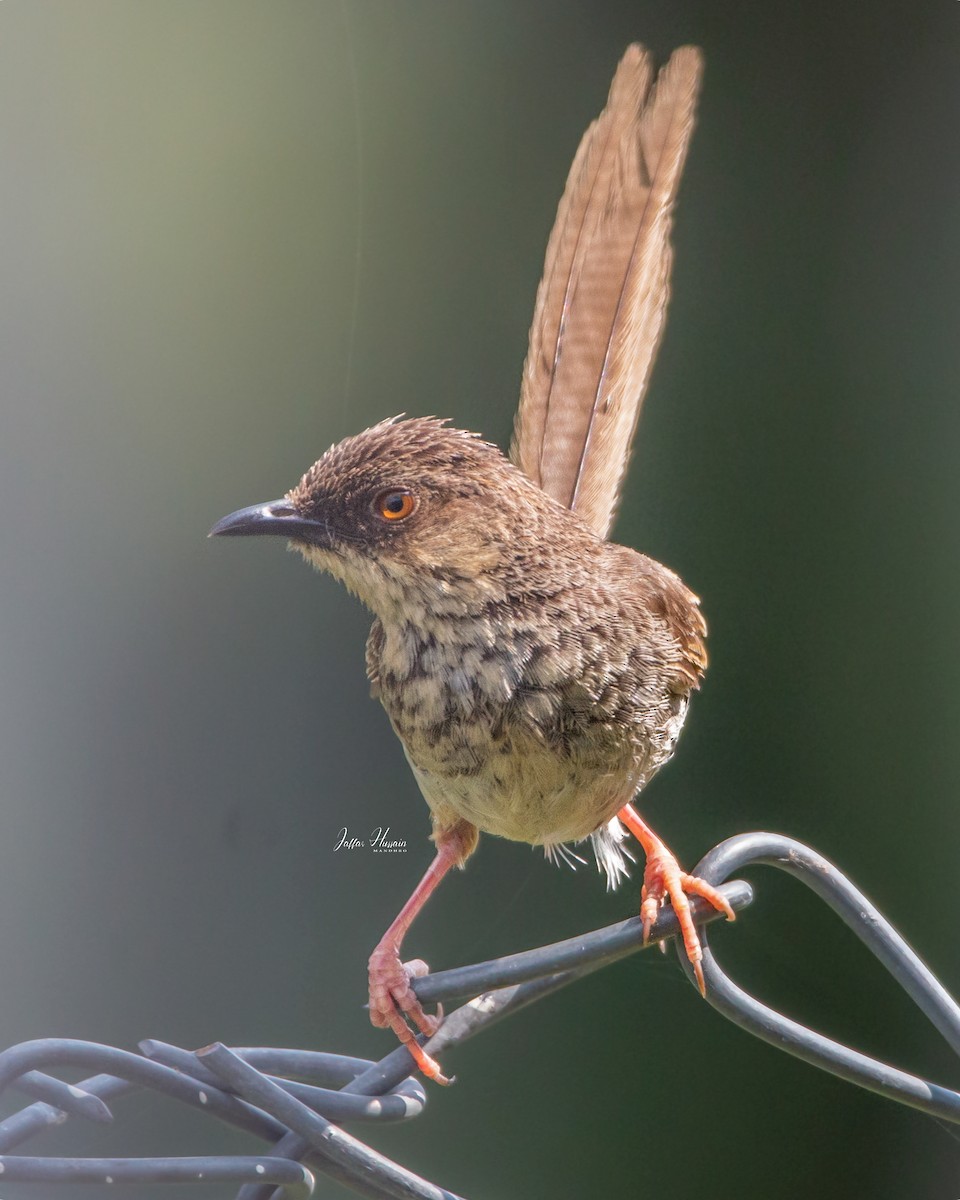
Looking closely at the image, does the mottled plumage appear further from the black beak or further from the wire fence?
the wire fence

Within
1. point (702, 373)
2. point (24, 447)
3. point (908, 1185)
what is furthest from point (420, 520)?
point (908, 1185)

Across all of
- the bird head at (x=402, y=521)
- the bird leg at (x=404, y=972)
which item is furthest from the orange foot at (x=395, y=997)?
the bird head at (x=402, y=521)

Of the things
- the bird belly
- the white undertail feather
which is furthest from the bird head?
the white undertail feather

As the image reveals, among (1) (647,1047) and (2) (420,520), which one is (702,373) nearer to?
(2) (420,520)

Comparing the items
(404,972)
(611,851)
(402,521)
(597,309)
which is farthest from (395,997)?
(597,309)

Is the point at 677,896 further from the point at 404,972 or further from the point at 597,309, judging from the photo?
the point at 597,309

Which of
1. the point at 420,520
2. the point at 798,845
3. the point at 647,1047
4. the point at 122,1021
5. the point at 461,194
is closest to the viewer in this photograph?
the point at 798,845

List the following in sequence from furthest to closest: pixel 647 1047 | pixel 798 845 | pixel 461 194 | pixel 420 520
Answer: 1. pixel 647 1047
2. pixel 461 194
3. pixel 420 520
4. pixel 798 845

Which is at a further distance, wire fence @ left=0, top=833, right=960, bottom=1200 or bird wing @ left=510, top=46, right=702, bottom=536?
bird wing @ left=510, top=46, right=702, bottom=536
